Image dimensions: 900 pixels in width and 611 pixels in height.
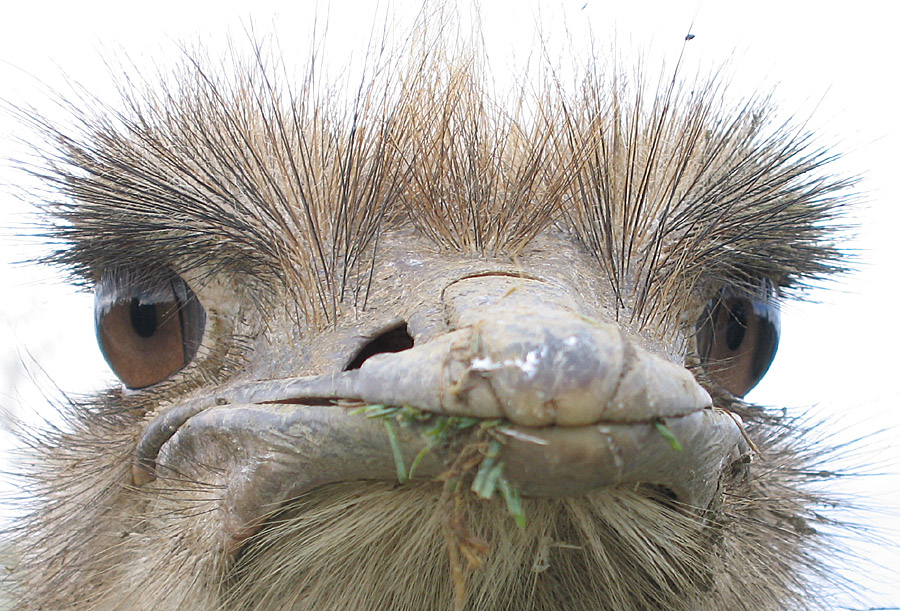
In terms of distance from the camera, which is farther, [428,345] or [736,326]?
[736,326]

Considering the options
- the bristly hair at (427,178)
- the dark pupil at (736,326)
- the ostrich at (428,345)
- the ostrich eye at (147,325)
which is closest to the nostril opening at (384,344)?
the ostrich at (428,345)

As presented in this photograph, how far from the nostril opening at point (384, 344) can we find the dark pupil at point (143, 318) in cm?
78

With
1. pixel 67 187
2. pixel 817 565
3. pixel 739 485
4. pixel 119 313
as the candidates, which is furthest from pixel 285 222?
pixel 817 565

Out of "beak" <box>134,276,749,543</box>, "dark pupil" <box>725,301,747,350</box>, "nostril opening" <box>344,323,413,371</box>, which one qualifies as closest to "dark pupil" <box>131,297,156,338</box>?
"beak" <box>134,276,749,543</box>

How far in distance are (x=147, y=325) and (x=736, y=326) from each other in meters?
1.38

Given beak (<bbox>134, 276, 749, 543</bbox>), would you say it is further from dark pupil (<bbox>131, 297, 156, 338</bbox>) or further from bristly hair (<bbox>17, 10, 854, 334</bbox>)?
dark pupil (<bbox>131, 297, 156, 338</bbox>)

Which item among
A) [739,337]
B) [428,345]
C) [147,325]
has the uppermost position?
[428,345]

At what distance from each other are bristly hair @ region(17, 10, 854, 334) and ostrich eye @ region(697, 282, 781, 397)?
7 cm

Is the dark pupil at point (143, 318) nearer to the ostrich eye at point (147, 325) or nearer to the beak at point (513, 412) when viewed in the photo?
the ostrich eye at point (147, 325)

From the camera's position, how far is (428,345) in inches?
51.4

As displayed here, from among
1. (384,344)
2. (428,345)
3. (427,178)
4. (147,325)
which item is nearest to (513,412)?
(428,345)

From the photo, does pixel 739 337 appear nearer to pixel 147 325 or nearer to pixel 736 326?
pixel 736 326

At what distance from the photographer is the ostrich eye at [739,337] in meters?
2.21

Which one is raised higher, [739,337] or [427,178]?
[427,178]
